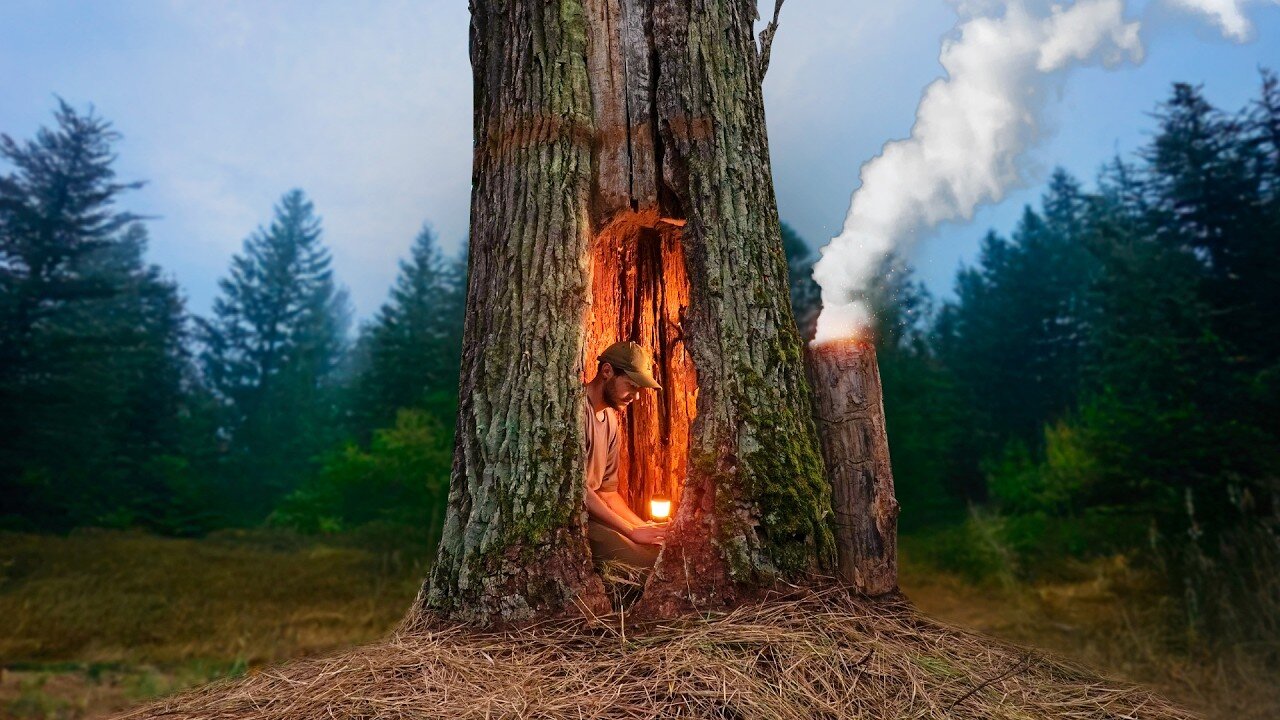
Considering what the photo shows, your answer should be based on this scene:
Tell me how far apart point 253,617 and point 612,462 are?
24.0 ft

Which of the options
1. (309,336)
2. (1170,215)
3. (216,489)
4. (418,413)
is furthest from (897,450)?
(309,336)

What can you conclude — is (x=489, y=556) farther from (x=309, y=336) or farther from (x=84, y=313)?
(x=309, y=336)

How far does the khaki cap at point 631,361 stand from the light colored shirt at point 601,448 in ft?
0.81

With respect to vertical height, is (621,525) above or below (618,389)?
below

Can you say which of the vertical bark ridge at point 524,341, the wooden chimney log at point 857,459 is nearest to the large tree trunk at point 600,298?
the vertical bark ridge at point 524,341

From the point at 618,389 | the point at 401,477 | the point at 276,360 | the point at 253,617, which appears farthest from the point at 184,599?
the point at 276,360

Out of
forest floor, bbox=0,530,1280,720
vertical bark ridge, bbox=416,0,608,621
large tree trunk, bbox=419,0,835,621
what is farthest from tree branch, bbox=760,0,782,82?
forest floor, bbox=0,530,1280,720

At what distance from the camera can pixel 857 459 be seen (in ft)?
11.8

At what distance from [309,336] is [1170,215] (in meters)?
31.9

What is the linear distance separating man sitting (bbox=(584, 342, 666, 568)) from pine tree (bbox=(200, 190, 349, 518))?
2527cm

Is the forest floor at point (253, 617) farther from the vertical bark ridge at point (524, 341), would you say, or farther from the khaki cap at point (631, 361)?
the khaki cap at point (631, 361)

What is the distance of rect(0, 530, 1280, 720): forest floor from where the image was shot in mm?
5406

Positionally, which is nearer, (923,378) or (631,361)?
(631,361)

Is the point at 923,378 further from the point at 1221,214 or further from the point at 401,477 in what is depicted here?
the point at 401,477
